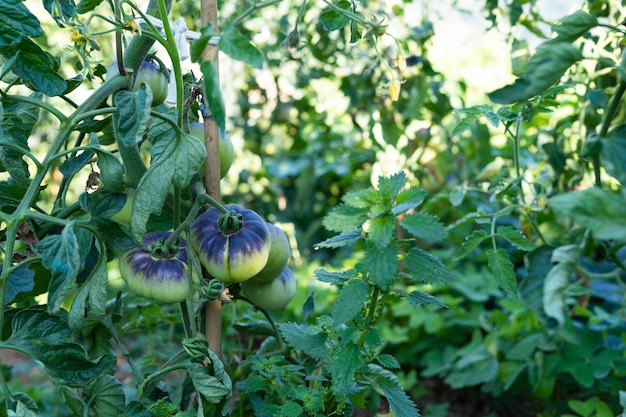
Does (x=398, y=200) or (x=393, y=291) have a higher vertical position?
(x=398, y=200)

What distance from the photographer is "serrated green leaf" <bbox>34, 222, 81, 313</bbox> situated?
73 cm

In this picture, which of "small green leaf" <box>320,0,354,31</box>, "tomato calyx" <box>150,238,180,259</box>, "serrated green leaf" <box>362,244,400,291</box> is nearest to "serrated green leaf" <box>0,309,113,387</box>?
"tomato calyx" <box>150,238,180,259</box>

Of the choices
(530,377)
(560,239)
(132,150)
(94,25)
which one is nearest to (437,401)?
A: (530,377)

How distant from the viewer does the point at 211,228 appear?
2.98 ft

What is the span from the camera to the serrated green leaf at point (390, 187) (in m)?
0.79

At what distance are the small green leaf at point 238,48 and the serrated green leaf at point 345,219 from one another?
0.20 m

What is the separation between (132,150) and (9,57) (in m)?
0.19

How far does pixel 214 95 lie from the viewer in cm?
68

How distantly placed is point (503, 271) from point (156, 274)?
484mm

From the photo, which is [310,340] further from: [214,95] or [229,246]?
[214,95]

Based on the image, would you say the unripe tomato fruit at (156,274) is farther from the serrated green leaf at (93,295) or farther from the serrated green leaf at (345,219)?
the serrated green leaf at (345,219)

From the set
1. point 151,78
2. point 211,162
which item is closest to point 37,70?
point 151,78

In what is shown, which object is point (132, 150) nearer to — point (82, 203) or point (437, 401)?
point (82, 203)

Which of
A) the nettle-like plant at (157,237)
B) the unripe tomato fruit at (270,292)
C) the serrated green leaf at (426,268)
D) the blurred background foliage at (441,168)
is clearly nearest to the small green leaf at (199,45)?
the nettle-like plant at (157,237)
